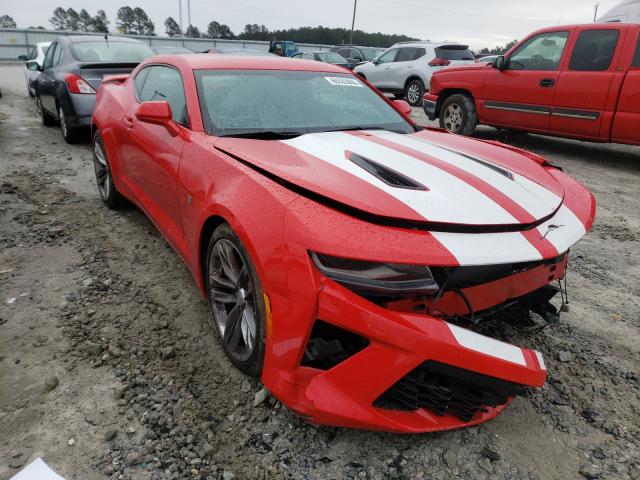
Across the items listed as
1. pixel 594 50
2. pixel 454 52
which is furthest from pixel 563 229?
pixel 454 52

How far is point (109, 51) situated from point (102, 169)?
11.1ft

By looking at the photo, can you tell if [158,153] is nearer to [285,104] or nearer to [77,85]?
[285,104]

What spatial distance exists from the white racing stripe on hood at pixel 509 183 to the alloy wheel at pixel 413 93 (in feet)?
34.0

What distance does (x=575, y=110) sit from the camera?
20.3 feet

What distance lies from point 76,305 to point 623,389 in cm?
288

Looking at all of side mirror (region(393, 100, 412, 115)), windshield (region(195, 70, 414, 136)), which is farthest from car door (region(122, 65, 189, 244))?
side mirror (region(393, 100, 412, 115))

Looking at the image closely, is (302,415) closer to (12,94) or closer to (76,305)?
(76,305)

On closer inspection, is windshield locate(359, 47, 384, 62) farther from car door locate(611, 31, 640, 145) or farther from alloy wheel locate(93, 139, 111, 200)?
alloy wheel locate(93, 139, 111, 200)

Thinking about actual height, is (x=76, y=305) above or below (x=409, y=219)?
below

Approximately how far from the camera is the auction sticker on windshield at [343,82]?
10.2 feet

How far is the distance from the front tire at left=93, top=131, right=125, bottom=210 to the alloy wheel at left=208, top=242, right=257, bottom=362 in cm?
226

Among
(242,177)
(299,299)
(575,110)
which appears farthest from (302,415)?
(575,110)

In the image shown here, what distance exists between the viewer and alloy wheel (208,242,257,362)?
78.8 inches

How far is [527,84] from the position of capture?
264 inches
